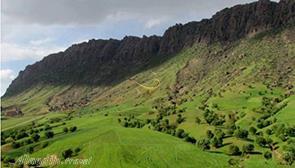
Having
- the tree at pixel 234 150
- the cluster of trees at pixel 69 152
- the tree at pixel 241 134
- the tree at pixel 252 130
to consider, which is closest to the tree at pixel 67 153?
the cluster of trees at pixel 69 152

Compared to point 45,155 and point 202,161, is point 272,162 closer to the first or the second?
point 202,161

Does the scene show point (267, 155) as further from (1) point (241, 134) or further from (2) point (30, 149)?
(2) point (30, 149)

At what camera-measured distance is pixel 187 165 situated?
510ft

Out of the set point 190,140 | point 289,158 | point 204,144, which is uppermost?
point 190,140

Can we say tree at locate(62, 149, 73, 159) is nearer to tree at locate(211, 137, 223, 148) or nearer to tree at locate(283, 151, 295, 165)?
tree at locate(211, 137, 223, 148)

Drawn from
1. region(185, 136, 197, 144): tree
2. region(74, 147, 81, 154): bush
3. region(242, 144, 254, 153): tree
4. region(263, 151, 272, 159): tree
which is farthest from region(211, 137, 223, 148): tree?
region(74, 147, 81, 154): bush

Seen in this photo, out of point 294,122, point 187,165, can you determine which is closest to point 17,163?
point 187,165

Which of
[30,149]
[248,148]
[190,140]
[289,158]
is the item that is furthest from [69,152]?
[289,158]

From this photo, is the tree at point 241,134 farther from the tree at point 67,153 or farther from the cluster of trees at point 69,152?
the tree at point 67,153

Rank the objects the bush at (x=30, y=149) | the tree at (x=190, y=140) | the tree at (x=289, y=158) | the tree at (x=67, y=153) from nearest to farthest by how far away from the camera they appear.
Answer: the tree at (x=289, y=158) → the tree at (x=67, y=153) → the bush at (x=30, y=149) → the tree at (x=190, y=140)

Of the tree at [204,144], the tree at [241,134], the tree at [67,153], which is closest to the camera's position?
Result: the tree at [67,153]

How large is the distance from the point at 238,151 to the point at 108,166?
47342 mm

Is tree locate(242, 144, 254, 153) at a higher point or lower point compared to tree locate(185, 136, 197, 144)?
lower

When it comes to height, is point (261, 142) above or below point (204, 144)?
below
